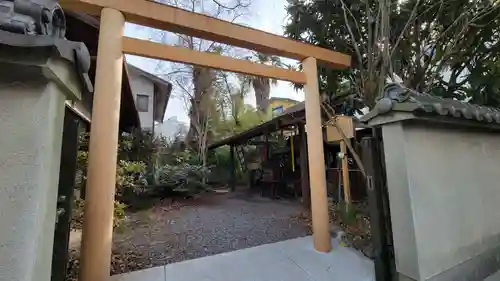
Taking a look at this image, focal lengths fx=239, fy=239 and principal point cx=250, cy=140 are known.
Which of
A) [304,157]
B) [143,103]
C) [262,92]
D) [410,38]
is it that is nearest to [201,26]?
[410,38]

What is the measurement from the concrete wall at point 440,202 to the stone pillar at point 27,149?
8.81 feet

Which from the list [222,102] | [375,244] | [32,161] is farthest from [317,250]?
[222,102]

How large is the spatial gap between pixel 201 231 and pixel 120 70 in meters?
3.73

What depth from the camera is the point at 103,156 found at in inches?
94.7

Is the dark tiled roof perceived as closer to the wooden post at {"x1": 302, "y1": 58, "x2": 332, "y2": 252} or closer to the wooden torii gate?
the wooden post at {"x1": 302, "y1": 58, "x2": 332, "y2": 252}

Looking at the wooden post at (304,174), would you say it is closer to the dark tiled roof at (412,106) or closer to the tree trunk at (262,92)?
the dark tiled roof at (412,106)

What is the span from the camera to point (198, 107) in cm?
1484

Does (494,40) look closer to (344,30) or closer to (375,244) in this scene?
(344,30)

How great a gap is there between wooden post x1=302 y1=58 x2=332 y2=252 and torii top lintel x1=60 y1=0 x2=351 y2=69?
1.03 feet

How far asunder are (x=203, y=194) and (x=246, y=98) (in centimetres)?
1095

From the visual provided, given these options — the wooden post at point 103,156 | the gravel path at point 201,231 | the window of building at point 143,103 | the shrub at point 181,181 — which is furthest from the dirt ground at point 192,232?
the window of building at point 143,103

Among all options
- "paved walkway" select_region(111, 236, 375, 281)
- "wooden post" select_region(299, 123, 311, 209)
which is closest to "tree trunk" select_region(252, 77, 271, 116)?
"wooden post" select_region(299, 123, 311, 209)

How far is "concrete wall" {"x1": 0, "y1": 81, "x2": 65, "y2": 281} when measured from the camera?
109 centimetres

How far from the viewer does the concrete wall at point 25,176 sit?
1.09 meters
